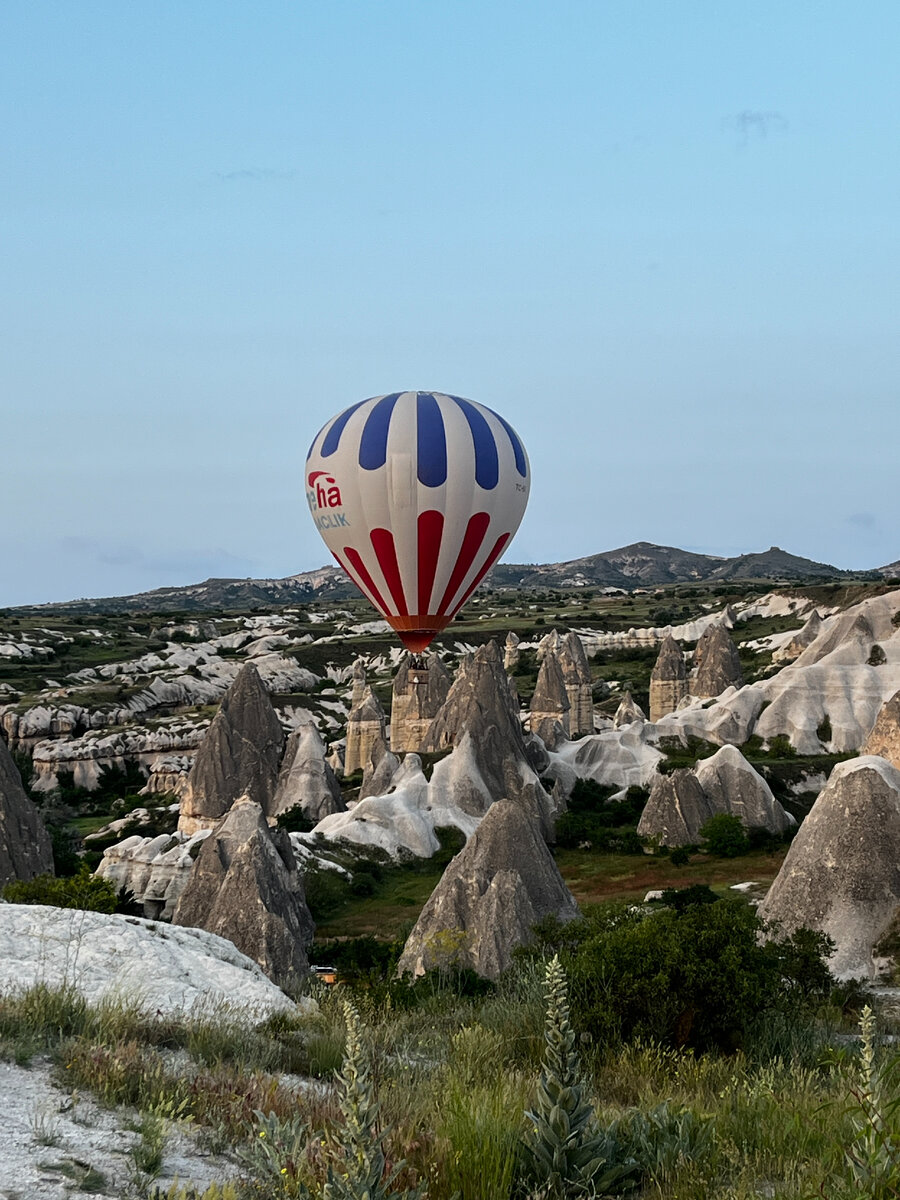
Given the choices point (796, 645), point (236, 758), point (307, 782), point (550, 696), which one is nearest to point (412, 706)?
point (550, 696)

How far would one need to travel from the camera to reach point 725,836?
4559cm

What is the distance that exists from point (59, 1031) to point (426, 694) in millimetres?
68361

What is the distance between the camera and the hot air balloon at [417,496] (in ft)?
102

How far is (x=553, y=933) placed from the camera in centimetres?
2095

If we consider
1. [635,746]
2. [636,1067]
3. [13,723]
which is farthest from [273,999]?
[13,723]

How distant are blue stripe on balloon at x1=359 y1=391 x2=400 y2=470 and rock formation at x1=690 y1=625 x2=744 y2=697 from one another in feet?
195

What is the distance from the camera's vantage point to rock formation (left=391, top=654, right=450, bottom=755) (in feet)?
245

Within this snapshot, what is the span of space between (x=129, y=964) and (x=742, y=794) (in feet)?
139

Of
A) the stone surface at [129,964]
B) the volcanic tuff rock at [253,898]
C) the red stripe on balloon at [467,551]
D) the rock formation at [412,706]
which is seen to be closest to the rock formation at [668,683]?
the rock formation at [412,706]

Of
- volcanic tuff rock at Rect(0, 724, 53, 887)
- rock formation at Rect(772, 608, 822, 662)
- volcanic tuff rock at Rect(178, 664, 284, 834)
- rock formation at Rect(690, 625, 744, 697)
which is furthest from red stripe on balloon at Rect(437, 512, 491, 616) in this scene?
rock formation at Rect(772, 608, 822, 662)

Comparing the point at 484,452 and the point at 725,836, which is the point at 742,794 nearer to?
the point at 725,836

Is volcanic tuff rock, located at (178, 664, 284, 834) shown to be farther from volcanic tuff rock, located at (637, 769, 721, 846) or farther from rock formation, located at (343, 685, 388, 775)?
volcanic tuff rock, located at (637, 769, 721, 846)

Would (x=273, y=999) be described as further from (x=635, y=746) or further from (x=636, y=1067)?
(x=635, y=746)

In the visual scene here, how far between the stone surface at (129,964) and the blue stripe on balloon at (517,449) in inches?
909
